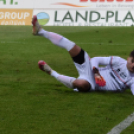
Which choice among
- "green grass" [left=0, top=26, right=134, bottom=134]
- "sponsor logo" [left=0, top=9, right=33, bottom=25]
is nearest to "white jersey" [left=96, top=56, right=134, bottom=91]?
"green grass" [left=0, top=26, right=134, bottom=134]

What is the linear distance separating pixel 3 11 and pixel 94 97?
13174 mm

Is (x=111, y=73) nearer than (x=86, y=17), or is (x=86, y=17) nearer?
(x=111, y=73)

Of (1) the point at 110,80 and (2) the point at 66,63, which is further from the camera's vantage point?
(2) the point at 66,63

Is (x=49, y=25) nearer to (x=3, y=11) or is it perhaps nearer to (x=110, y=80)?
(x=3, y=11)

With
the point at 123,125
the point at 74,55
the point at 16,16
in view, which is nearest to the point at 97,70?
the point at 74,55

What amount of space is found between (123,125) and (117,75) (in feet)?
4.75

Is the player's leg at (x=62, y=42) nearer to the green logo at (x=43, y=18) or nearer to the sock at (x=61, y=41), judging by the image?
the sock at (x=61, y=41)

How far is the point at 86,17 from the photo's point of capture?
16.8 m

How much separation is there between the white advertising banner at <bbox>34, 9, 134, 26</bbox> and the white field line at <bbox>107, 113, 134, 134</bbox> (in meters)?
11.7

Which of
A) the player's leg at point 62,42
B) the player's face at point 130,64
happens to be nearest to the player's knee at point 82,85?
the player's leg at point 62,42

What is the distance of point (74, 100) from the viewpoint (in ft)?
17.7

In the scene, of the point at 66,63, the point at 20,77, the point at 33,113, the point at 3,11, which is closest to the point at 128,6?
the point at 3,11

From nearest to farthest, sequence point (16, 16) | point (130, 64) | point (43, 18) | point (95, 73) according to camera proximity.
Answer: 1. point (130, 64)
2. point (95, 73)
3. point (43, 18)
4. point (16, 16)

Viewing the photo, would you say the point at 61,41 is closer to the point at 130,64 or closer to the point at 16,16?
the point at 130,64
